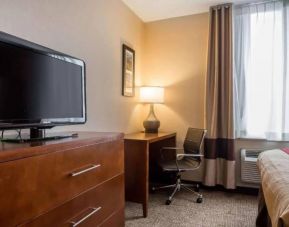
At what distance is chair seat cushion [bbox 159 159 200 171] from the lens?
2828 mm

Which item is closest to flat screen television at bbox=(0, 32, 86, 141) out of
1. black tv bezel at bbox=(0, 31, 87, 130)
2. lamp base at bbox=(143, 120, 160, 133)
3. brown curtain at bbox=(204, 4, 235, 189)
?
black tv bezel at bbox=(0, 31, 87, 130)

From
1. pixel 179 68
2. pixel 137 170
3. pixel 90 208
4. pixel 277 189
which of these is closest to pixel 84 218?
pixel 90 208

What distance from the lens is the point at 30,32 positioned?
1.84 m

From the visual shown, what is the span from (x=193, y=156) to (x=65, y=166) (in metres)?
2.07

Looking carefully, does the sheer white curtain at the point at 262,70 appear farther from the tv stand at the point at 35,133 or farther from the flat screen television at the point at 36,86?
the tv stand at the point at 35,133

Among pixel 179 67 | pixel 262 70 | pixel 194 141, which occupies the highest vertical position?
pixel 179 67

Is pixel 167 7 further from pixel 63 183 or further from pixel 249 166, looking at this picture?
pixel 63 183

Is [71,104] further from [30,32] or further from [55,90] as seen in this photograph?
[30,32]

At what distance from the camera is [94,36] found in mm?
2588

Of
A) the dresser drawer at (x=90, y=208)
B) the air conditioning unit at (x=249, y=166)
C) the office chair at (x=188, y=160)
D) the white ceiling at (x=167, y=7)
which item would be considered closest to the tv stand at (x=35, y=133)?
the dresser drawer at (x=90, y=208)

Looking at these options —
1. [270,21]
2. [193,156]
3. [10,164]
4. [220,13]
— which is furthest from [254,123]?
[10,164]

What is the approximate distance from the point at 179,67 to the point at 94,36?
1.50 metres

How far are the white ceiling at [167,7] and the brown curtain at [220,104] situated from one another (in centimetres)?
16

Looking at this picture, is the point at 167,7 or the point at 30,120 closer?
the point at 30,120
